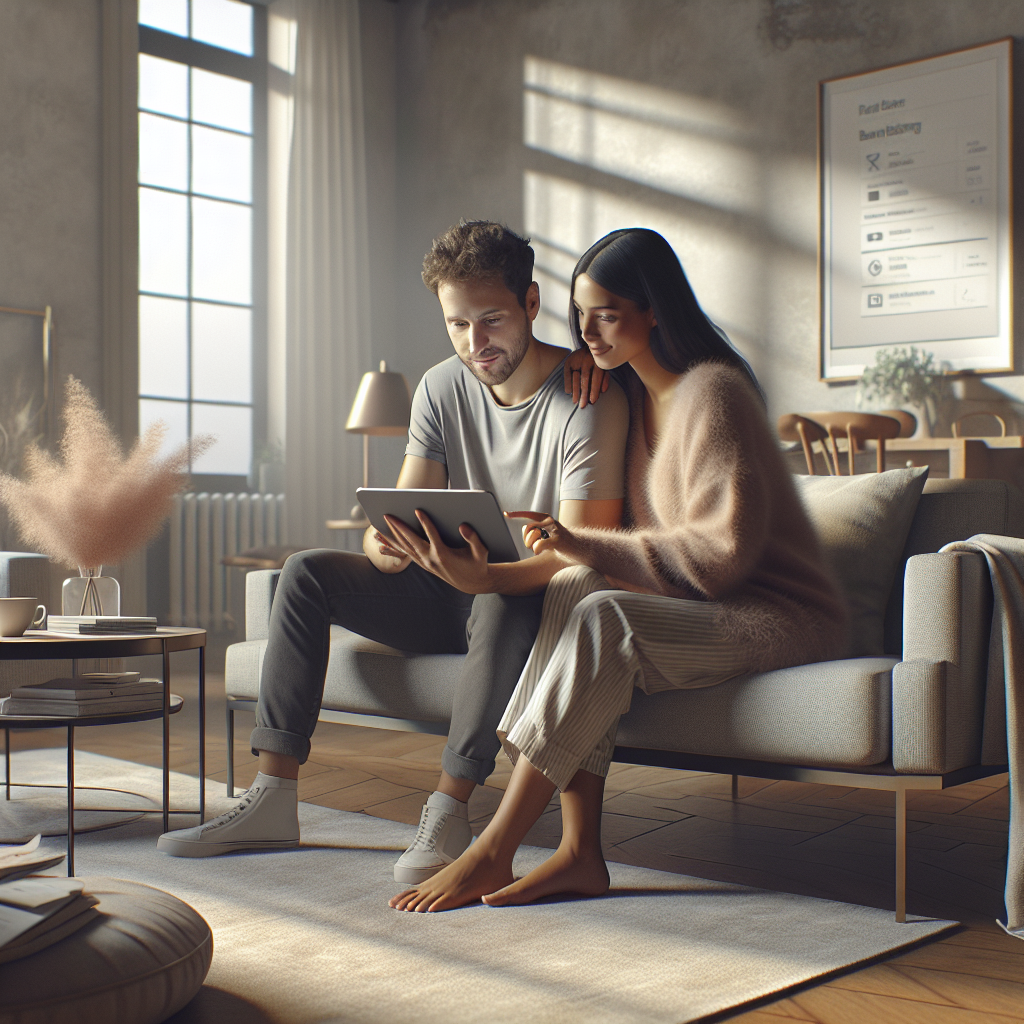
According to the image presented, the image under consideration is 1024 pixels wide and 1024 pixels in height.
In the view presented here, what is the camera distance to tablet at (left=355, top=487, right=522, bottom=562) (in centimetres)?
178

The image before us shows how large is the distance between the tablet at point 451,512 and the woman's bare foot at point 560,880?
0.46m

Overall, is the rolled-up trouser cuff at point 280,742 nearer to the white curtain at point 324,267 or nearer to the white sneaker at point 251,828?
the white sneaker at point 251,828

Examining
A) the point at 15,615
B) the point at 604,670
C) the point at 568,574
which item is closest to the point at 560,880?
the point at 604,670

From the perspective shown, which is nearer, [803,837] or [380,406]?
[803,837]

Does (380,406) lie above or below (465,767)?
above

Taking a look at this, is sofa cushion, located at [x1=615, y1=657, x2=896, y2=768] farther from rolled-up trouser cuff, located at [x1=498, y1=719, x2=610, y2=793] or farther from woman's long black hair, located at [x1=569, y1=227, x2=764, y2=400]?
woman's long black hair, located at [x1=569, y1=227, x2=764, y2=400]

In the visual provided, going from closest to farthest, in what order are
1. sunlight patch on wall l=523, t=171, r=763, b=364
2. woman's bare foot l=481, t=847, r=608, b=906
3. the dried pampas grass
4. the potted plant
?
woman's bare foot l=481, t=847, r=608, b=906
the dried pampas grass
the potted plant
sunlight patch on wall l=523, t=171, r=763, b=364

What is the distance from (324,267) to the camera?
5.87m

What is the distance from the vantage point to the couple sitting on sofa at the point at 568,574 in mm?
1772

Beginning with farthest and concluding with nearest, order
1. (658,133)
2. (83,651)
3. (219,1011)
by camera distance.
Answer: (658,133) < (83,651) < (219,1011)

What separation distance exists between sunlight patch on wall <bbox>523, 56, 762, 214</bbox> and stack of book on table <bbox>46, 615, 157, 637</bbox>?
3555mm

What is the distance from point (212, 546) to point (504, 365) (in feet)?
12.0

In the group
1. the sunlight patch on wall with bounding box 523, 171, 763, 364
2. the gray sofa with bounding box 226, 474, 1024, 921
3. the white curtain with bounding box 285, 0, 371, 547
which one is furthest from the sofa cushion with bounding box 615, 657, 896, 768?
the white curtain with bounding box 285, 0, 371, 547

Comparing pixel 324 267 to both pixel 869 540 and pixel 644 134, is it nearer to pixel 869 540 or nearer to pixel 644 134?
pixel 644 134
